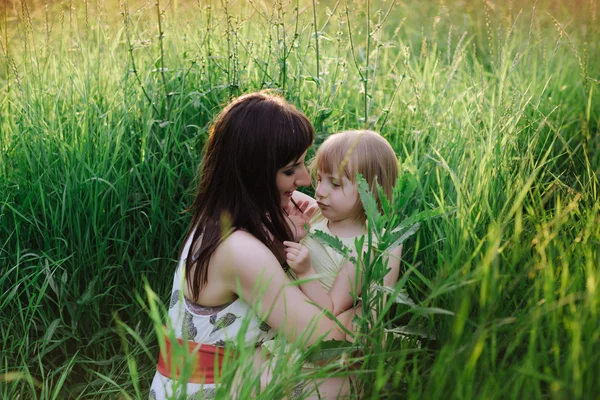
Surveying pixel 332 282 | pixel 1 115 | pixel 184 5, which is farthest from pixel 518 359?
pixel 184 5

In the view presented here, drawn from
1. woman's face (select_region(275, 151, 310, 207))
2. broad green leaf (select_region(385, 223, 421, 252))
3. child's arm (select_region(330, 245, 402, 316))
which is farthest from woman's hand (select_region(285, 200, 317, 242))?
broad green leaf (select_region(385, 223, 421, 252))

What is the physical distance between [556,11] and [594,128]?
2011 millimetres

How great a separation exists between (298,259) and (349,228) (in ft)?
1.36

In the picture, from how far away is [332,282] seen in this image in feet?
8.55

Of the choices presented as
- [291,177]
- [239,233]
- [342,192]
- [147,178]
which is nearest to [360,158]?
[342,192]

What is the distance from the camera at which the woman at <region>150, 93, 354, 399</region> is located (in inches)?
93.7

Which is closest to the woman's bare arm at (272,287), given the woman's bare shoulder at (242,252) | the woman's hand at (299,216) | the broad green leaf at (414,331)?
the woman's bare shoulder at (242,252)

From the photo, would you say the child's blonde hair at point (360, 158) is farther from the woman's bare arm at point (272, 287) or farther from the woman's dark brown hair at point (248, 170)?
the woman's bare arm at point (272, 287)

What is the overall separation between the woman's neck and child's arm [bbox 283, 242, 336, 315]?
0.89 ft

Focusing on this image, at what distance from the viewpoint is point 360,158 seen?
8.82 ft

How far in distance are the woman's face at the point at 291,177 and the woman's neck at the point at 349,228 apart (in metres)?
0.23

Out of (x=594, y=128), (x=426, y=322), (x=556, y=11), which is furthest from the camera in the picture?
(x=556, y=11)

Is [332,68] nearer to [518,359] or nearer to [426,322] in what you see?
[426,322]

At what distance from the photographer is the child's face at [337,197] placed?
105 inches
